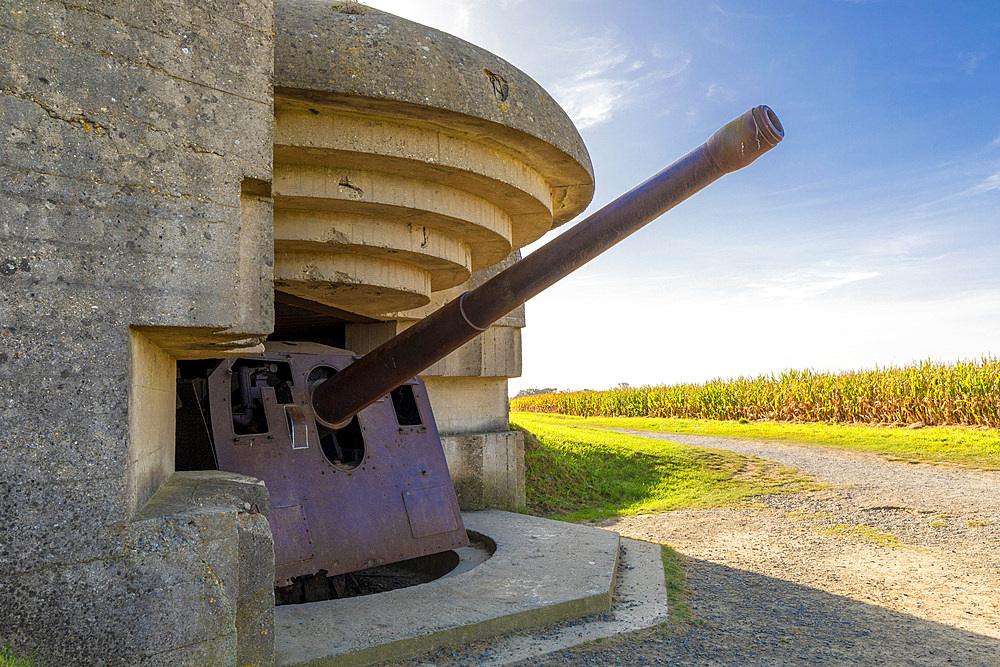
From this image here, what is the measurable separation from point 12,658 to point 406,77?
9.31 ft

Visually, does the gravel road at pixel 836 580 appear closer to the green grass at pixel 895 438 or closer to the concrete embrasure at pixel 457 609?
the concrete embrasure at pixel 457 609

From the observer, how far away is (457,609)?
3424 mm

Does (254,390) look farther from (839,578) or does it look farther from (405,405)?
(839,578)

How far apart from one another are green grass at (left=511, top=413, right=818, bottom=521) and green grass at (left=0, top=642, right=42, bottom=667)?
6.09 meters

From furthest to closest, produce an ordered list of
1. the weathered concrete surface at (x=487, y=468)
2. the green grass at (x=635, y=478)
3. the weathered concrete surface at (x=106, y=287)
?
the green grass at (x=635, y=478) → the weathered concrete surface at (x=487, y=468) → the weathered concrete surface at (x=106, y=287)

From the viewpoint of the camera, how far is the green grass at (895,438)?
1048 cm

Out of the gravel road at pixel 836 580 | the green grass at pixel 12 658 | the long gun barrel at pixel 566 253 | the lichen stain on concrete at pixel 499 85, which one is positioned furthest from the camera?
the lichen stain on concrete at pixel 499 85

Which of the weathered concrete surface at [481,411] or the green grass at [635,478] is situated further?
the green grass at [635,478]

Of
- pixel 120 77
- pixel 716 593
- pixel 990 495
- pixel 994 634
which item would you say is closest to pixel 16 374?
pixel 120 77

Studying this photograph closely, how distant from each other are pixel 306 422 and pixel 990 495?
739cm

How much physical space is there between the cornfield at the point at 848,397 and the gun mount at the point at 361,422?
44.6 ft

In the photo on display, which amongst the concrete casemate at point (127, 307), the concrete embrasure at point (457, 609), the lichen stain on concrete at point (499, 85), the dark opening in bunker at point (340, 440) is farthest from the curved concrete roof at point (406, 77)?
the concrete embrasure at point (457, 609)

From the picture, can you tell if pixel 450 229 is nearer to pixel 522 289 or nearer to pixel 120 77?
pixel 522 289

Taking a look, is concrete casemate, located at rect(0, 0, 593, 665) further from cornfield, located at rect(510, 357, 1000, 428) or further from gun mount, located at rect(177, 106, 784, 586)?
cornfield, located at rect(510, 357, 1000, 428)
